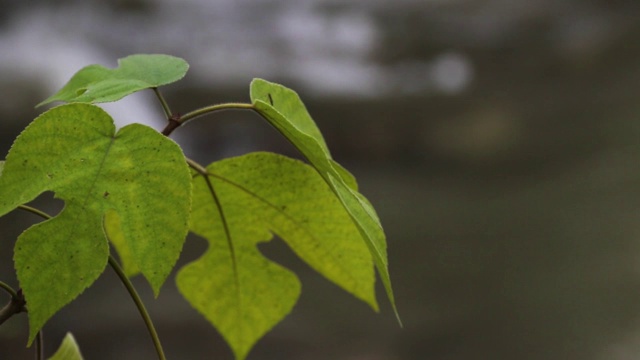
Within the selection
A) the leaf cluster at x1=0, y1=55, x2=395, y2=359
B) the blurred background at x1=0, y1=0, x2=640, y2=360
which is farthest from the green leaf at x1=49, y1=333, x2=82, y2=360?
the blurred background at x1=0, y1=0, x2=640, y2=360

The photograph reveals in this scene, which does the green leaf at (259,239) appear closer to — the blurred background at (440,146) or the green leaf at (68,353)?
the green leaf at (68,353)

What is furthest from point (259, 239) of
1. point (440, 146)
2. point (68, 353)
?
point (440, 146)

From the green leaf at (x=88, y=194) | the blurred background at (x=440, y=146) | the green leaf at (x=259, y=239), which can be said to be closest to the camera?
the green leaf at (x=88, y=194)

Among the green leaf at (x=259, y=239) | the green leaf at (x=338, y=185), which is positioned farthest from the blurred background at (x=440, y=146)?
the green leaf at (x=338, y=185)

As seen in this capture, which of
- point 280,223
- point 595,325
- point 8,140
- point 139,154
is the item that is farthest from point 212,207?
point 595,325

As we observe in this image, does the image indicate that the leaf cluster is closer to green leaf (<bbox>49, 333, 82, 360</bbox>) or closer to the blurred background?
green leaf (<bbox>49, 333, 82, 360</bbox>)

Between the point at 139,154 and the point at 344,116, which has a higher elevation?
the point at 139,154

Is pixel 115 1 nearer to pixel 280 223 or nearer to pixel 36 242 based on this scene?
pixel 280 223

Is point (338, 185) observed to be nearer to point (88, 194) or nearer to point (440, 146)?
point (88, 194)
